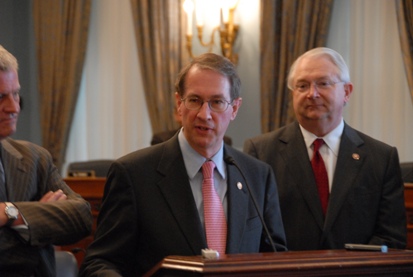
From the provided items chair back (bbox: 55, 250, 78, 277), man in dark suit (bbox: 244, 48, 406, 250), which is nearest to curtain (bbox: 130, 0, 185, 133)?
man in dark suit (bbox: 244, 48, 406, 250)

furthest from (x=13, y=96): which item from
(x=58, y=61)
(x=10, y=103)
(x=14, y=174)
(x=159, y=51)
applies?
(x=58, y=61)

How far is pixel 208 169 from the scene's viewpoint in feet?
10.6

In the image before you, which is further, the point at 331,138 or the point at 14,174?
the point at 331,138

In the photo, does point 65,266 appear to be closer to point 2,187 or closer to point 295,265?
point 2,187

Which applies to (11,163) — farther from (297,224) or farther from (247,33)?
(247,33)

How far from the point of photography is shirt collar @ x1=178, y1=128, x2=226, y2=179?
10.6 feet

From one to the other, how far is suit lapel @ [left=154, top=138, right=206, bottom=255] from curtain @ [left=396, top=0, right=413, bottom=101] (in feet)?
17.7

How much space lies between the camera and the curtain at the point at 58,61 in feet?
31.6

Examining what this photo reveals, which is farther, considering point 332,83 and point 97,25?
point 97,25

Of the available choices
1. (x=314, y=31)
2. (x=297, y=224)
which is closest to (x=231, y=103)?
(x=297, y=224)

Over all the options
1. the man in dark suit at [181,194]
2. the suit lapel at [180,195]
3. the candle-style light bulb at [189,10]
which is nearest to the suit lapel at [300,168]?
the man in dark suit at [181,194]

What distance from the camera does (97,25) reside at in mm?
9742

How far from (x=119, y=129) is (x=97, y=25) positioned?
1265 millimetres

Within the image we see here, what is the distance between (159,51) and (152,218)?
6.33m
